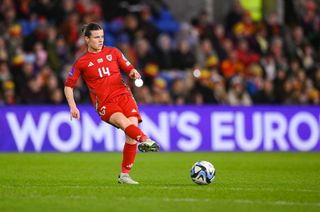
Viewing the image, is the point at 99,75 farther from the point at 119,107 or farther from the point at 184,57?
the point at 184,57

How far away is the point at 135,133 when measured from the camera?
11.6 m

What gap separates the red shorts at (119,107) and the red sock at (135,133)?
40 cm

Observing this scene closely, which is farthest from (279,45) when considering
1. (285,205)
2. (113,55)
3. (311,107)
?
(285,205)

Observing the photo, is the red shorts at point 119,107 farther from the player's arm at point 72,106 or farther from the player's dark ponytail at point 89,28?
the player's dark ponytail at point 89,28

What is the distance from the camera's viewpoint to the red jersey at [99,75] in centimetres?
1212

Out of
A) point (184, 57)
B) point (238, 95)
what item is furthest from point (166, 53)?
point (238, 95)

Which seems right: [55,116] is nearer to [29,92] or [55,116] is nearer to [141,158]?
[29,92]

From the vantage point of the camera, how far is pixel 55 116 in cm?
2119

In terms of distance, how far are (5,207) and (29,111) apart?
1200 cm

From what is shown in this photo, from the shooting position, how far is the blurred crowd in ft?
73.4

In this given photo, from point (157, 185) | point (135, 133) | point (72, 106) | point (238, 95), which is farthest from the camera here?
point (238, 95)

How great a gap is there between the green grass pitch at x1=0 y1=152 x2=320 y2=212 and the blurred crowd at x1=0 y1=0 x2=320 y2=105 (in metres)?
3.50

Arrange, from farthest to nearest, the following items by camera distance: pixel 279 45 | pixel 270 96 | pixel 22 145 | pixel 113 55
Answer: pixel 279 45
pixel 270 96
pixel 22 145
pixel 113 55

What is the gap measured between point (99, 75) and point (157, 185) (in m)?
1.74
